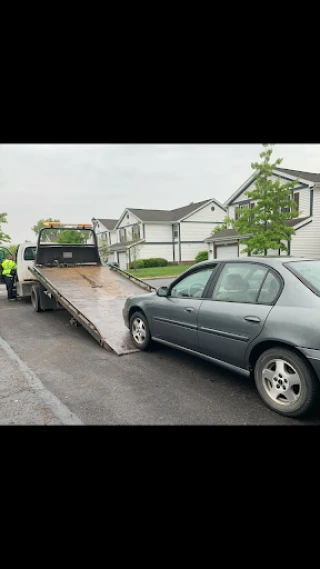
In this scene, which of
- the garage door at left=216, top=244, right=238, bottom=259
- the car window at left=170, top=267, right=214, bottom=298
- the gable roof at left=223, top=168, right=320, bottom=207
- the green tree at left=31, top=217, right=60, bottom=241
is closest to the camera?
the car window at left=170, top=267, right=214, bottom=298

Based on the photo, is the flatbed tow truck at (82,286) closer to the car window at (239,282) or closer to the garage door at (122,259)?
the car window at (239,282)

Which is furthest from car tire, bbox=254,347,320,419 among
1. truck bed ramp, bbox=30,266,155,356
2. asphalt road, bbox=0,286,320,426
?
truck bed ramp, bbox=30,266,155,356

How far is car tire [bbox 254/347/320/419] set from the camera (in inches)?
114

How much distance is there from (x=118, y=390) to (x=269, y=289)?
212cm

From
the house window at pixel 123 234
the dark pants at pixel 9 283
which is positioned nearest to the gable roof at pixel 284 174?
the dark pants at pixel 9 283

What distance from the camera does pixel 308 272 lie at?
342cm

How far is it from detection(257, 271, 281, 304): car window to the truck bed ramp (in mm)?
2542

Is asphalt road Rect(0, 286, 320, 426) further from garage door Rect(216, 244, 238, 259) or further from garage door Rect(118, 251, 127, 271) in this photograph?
garage door Rect(118, 251, 127, 271)

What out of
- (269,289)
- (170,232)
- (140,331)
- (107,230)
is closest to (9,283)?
(140,331)

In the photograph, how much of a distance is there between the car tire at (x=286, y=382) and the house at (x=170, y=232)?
2921 cm
